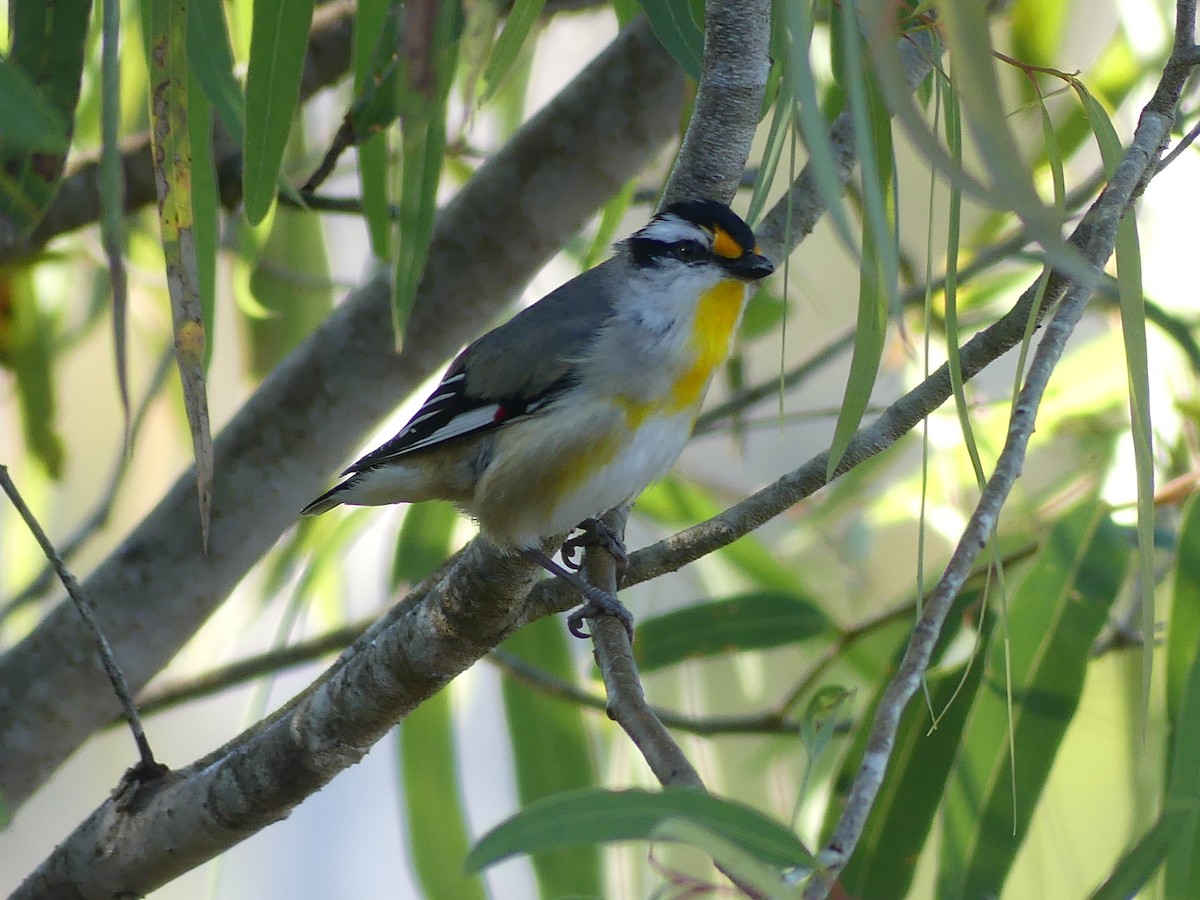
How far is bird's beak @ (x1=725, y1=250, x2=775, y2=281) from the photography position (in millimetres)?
1424

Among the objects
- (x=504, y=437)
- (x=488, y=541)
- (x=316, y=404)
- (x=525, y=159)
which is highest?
(x=525, y=159)

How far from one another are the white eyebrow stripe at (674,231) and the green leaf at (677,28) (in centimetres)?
21

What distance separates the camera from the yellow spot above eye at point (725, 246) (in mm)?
1373

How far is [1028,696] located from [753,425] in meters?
0.51

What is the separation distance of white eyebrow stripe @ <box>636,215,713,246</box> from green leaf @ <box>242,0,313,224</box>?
0.43m

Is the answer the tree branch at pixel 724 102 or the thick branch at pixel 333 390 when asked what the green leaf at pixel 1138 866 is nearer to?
the tree branch at pixel 724 102

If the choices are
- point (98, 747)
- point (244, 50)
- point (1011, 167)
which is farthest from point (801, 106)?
point (98, 747)

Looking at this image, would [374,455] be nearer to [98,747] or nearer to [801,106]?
[801,106]

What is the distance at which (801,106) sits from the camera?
61 centimetres

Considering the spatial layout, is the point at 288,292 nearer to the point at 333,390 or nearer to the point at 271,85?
the point at 333,390

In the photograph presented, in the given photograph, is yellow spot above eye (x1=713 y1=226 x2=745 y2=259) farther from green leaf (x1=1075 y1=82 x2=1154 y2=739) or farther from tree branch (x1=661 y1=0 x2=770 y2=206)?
green leaf (x1=1075 y1=82 x2=1154 y2=739)

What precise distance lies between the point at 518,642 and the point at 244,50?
914 mm

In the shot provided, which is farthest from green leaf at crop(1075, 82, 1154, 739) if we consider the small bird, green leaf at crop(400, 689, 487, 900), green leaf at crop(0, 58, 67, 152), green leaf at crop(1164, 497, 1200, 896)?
green leaf at crop(400, 689, 487, 900)

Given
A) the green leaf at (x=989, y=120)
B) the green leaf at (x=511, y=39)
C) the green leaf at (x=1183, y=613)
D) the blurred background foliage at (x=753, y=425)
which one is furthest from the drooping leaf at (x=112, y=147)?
the green leaf at (x=1183, y=613)
